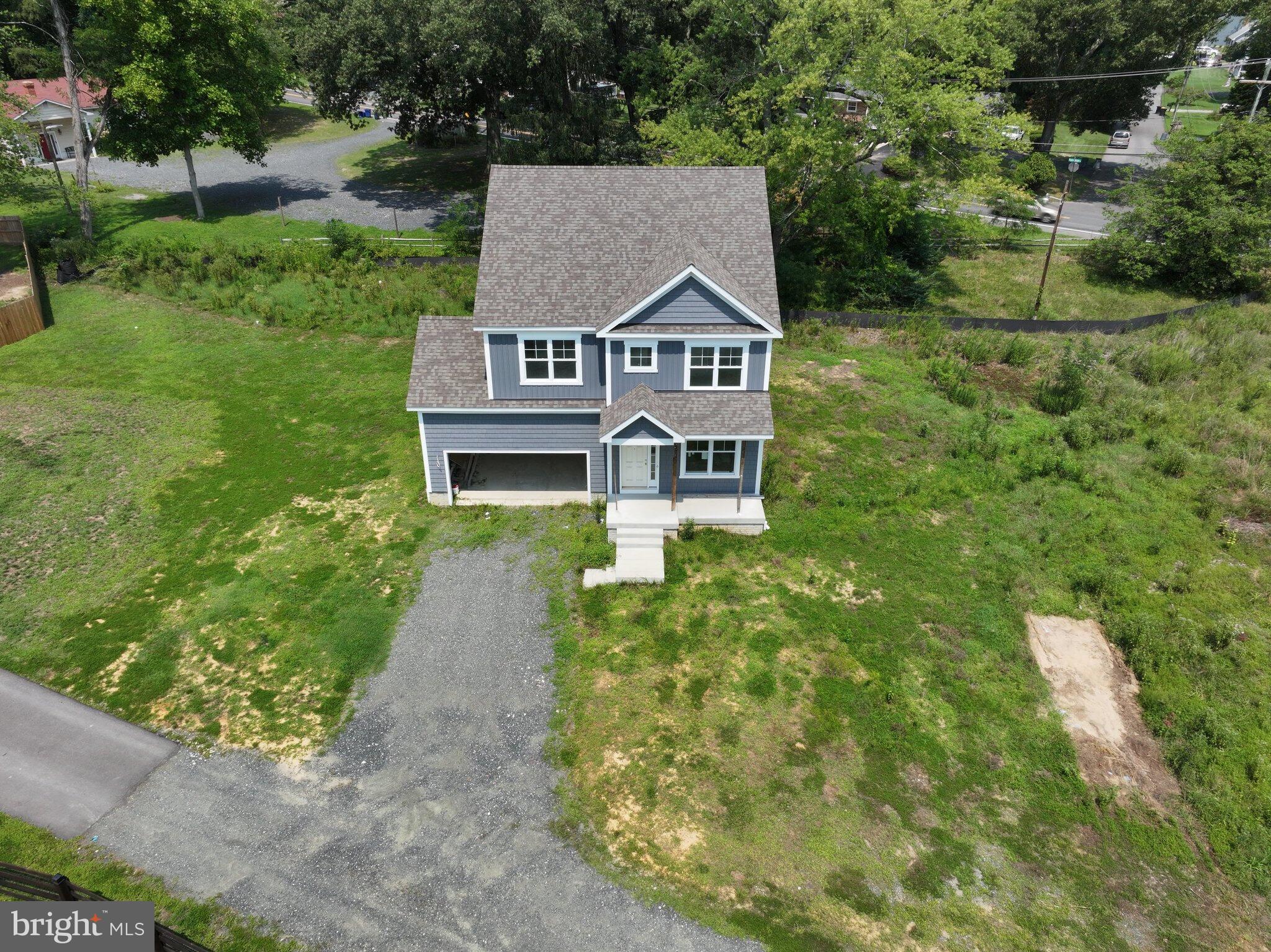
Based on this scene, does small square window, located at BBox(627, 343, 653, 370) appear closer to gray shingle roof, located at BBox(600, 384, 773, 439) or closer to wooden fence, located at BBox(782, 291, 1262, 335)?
gray shingle roof, located at BBox(600, 384, 773, 439)

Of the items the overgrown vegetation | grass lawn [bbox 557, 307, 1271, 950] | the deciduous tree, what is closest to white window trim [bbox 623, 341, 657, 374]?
grass lawn [bbox 557, 307, 1271, 950]

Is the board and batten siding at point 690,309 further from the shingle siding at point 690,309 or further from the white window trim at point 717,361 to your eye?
the white window trim at point 717,361

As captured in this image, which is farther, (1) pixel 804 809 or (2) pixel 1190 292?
(2) pixel 1190 292

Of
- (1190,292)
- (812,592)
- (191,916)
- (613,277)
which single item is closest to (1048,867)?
(812,592)

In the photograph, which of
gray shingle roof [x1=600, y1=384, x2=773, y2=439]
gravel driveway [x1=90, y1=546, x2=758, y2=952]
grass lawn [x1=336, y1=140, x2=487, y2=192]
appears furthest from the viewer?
grass lawn [x1=336, y1=140, x2=487, y2=192]

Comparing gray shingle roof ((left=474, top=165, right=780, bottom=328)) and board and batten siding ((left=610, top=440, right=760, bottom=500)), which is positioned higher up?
gray shingle roof ((left=474, top=165, right=780, bottom=328))

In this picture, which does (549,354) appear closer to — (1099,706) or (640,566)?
(640,566)

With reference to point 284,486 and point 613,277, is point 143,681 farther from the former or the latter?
point 613,277
